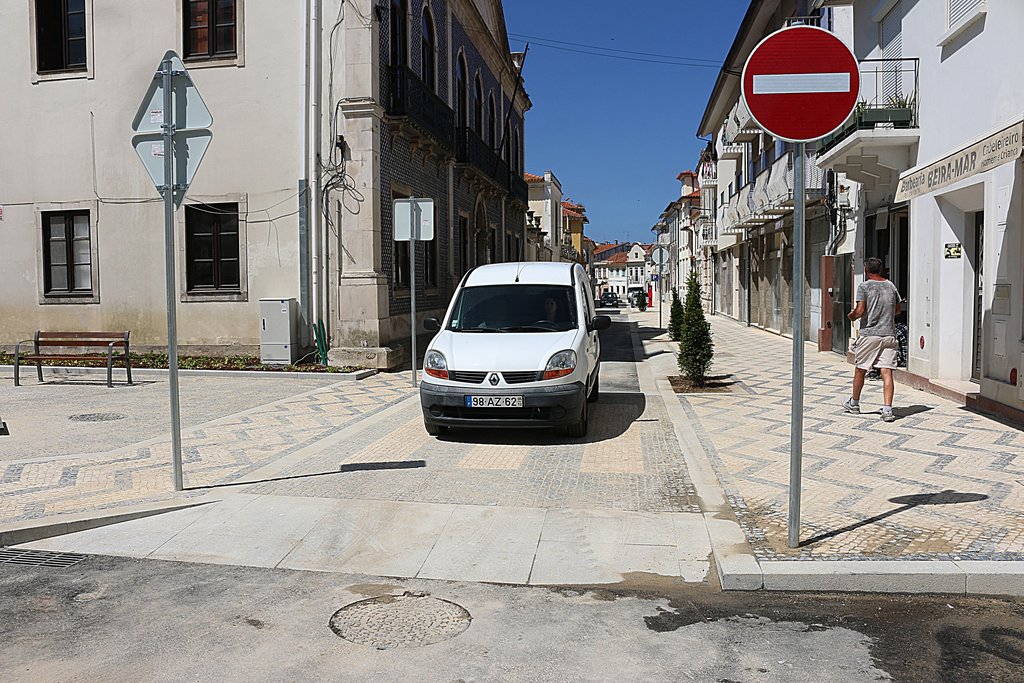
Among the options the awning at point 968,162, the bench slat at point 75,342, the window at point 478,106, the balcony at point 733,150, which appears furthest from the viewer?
the balcony at point 733,150

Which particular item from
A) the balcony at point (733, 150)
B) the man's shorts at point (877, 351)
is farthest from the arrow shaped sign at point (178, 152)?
the balcony at point (733, 150)

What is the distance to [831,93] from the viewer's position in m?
4.85

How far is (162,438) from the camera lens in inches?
359

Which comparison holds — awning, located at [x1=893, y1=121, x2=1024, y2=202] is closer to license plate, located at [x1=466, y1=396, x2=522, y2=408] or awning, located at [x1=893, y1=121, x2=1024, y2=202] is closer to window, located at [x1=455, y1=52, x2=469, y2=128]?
license plate, located at [x1=466, y1=396, x2=522, y2=408]

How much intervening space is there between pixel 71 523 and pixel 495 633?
3394 mm

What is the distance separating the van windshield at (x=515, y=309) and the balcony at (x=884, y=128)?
5.42 m

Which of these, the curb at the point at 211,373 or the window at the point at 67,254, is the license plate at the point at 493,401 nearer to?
the curb at the point at 211,373

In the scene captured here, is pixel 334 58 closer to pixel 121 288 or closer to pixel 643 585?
pixel 121 288

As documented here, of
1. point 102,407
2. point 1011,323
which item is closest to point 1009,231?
point 1011,323

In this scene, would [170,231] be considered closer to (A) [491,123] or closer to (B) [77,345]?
(B) [77,345]

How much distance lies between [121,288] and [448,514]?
13913mm

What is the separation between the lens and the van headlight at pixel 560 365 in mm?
8664

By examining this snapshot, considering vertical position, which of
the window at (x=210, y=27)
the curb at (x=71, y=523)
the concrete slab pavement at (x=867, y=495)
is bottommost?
the curb at (x=71, y=523)

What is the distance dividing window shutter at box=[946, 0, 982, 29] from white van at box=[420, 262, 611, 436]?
19.1ft
